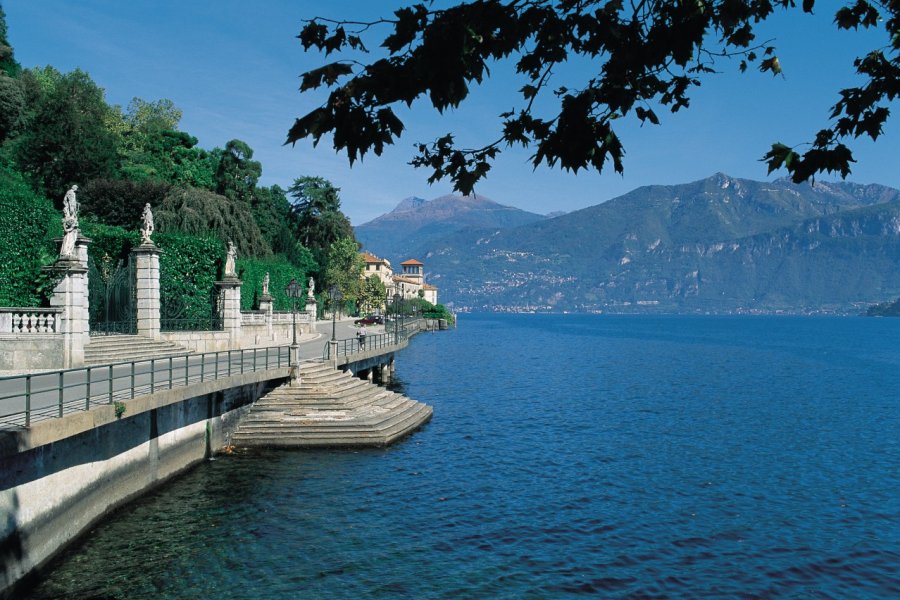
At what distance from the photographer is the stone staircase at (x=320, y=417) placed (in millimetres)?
25125

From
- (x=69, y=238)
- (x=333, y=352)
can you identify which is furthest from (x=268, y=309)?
(x=69, y=238)

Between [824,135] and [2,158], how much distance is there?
5518 centimetres

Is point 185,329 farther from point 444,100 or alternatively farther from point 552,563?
point 444,100

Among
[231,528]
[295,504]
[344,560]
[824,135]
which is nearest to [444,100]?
[824,135]

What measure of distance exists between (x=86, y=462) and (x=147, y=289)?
596 inches

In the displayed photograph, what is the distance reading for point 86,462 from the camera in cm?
1553

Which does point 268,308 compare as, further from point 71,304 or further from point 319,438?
point 71,304

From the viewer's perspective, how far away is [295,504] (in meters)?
18.7

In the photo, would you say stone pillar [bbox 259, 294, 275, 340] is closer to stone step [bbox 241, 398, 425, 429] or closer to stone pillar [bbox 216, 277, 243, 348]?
stone pillar [bbox 216, 277, 243, 348]

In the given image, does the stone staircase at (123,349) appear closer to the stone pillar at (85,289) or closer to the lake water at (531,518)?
the stone pillar at (85,289)

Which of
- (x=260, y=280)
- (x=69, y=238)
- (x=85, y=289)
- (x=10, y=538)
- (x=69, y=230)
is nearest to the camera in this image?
(x=10, y=538)

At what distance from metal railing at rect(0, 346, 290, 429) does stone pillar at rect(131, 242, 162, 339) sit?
3.24m

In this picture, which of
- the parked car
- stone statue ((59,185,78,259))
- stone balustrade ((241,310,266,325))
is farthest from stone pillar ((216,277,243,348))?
the parked car

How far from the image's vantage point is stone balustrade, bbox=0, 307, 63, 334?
2223cm
